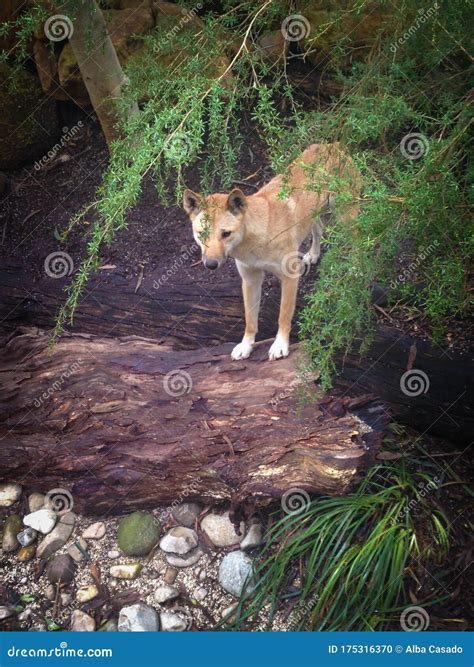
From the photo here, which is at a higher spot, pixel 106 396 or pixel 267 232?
pixel 267 232

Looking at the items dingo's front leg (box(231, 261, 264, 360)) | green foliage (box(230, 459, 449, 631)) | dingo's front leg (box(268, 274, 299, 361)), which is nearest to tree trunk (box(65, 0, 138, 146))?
dingo's front leg (box(231, 261, 264, 360))

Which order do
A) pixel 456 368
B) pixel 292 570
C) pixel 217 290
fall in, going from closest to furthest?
1. pixel 292 570
2. pixel 456 368
3. pixel 217 290

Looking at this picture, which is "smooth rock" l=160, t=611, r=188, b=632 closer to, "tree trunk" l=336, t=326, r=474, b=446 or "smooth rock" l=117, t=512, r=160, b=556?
"smooth rock" l=117, t=512, r=160, b=556

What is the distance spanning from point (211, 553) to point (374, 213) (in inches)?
67.2

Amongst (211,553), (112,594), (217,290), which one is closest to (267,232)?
(217,290)

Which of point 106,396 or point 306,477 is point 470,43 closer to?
point 306,477

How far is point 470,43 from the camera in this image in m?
2.77

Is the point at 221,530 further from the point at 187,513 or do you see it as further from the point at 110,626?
the point at 110,626

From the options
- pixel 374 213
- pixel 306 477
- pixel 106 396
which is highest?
pixel 374 213

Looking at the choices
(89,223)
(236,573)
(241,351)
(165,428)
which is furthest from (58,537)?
(89,223)

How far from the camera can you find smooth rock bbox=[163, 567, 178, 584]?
301 cm

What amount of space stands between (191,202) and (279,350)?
852 mm

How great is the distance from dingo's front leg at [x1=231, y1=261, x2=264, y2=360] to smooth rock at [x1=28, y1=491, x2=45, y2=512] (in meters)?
1.29
